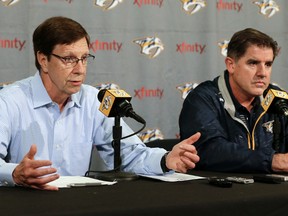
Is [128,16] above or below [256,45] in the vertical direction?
above

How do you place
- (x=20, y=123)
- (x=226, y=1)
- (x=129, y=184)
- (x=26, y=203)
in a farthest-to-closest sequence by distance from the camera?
(x=226, y=1) → (x=20, y=123) → (x=129, y=184) → (x=26, y=203)

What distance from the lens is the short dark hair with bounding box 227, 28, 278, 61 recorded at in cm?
290

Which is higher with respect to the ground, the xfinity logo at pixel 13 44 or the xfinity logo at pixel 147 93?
the xfinity logo at pixel 13 44

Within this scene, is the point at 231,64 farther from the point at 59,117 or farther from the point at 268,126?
the point at 59,117

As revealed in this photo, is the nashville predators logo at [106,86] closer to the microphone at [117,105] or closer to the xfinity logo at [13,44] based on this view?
the xfinity logo at [13,44]

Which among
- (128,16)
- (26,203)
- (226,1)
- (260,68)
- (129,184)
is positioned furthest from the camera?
(226,1)

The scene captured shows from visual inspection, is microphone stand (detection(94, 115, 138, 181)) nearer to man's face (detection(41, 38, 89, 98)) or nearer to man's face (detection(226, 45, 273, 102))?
man's face (detection(41, 38, 89, 98))

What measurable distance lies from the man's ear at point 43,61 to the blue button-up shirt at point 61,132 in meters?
0.05

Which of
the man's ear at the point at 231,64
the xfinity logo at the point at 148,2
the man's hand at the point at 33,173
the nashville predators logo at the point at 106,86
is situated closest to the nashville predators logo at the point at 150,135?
the nashville predators logo at the point at 106,86

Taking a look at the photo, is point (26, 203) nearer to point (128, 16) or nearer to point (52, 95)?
point (52, 95)

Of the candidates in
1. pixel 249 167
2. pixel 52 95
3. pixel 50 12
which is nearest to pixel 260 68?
pixel 249 167

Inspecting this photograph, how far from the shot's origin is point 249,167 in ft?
8.05

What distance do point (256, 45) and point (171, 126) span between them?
3.73ft

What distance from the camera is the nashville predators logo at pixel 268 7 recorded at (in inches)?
163
